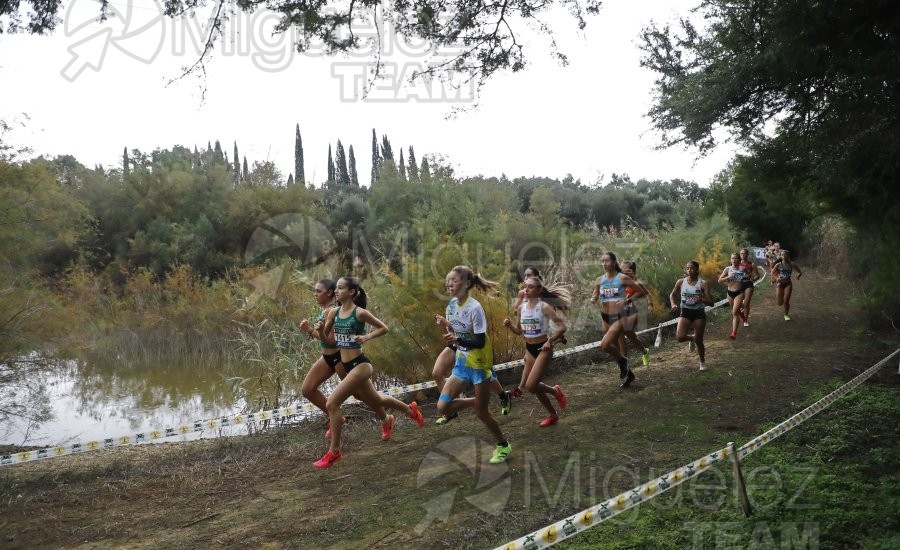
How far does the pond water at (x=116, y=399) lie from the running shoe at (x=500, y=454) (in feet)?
17.7

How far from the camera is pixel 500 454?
6719 millimetres

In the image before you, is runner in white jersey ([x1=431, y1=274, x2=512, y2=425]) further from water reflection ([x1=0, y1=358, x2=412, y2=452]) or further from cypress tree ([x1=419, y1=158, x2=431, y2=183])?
cypress tree ([x1=419, y1=158, x2=431, y2=183])

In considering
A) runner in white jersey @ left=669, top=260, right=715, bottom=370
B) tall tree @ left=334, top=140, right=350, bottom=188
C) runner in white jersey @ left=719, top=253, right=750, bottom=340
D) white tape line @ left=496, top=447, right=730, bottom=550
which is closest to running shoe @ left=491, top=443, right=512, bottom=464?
white tape line @ left=496, top=447, right=730, bottom=550

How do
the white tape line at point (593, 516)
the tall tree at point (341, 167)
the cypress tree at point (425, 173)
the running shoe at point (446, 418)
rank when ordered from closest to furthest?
the white tape line at point (593, 516)
the running shoe at point (446, 418)
the cypress tree at point (425, 173)
the tall tree at point (341, 167)

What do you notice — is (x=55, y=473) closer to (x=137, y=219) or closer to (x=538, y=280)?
(x=538, y=280)

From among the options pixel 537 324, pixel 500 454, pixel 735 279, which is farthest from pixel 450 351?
pixel 735 279

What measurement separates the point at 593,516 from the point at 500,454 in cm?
253

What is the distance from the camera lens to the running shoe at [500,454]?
263 inches

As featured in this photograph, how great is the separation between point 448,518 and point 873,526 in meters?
3.21

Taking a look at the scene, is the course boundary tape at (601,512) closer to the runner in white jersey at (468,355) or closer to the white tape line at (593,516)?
the white tape line at (593,516)

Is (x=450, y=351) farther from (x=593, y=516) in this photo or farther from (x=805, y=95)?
(x=805, y=95)

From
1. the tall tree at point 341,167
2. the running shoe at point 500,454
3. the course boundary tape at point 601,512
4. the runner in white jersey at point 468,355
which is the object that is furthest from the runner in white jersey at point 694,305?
the tall tree at point 341,167

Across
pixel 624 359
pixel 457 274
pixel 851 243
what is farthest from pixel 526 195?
pixel 457 274

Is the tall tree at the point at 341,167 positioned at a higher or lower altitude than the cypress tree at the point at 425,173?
higher
